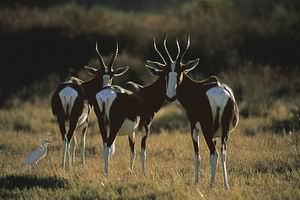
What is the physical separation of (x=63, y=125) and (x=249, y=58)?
21.5 meters

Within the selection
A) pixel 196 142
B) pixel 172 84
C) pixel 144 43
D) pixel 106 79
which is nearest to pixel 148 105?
pixel 106 79

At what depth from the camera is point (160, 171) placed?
14.1 metres

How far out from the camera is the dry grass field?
11.7m

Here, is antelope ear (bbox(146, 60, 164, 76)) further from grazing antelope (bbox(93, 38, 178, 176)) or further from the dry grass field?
the dry grass field

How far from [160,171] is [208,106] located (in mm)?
2690

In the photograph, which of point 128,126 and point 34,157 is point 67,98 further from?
point 128,126

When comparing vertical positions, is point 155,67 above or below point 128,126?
above

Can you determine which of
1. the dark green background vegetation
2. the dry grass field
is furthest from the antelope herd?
the dark green background vegetation

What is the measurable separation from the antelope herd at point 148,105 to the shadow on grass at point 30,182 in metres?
0.83

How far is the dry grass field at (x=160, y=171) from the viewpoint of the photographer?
11711 millimetres

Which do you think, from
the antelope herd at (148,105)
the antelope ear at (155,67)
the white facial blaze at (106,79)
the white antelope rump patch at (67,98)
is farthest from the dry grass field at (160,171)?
the antelope ear at (155,67)

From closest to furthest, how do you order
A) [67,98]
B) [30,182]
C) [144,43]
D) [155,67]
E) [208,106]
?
[208,106]
[30,182]
[155,67]
[67,98]
[144,43]

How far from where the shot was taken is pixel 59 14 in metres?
39.0

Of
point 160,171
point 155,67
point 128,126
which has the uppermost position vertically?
point 155,67
